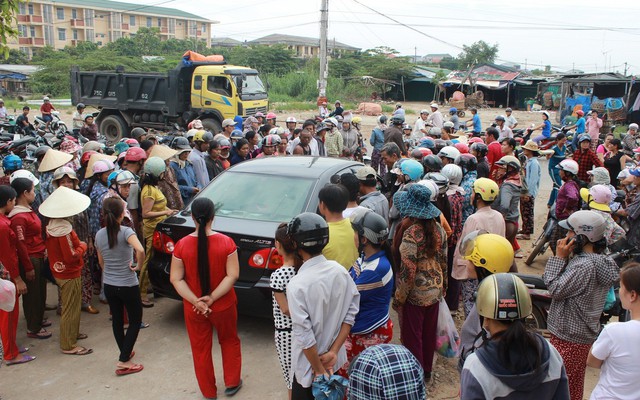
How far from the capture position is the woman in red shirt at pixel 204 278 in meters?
3.98

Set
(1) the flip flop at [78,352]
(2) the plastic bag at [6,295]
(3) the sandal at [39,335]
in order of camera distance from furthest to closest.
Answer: (3) the sandal at [39,335] → (1) the flip flop at [78,352] → (2) the plastic bag at [6,295]

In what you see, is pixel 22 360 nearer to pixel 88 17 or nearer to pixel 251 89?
pixel 251 89

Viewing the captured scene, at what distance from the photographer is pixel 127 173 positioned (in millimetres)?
5852

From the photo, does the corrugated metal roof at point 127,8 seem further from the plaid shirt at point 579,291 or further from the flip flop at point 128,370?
the plaid shirt at point 579,291

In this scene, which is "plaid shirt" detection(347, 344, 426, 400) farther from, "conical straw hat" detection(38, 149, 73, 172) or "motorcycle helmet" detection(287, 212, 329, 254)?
"conical straw hat" detection(38, 149, 73, 172)

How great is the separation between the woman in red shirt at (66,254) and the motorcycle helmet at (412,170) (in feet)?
10.6

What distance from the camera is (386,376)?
78.7 inches

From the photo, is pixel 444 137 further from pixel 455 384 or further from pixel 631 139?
pixel 455 384

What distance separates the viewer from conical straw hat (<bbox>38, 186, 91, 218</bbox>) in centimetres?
476

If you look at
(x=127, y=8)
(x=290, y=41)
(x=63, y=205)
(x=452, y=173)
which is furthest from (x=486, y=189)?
(x=290, y=41)

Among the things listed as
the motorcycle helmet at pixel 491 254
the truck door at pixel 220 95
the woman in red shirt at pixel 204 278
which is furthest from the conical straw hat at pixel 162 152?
the truck door at pixel 220 95

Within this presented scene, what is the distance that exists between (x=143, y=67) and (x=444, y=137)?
1535 inches

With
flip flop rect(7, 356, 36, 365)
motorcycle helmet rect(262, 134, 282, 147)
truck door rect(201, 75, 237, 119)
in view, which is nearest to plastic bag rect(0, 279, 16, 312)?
flip flop rect(7, 356, 36, 365)

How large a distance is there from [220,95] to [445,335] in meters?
14.8
